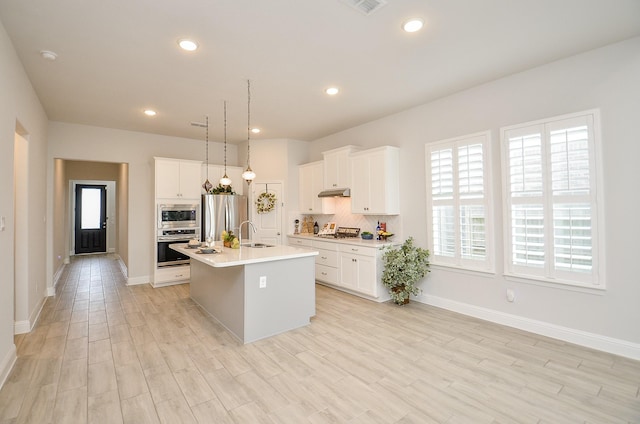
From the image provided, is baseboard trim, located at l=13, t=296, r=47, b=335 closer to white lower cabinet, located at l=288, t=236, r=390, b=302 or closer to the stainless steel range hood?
white lower cabinet, located at l=288, t=236, r=390, b=302

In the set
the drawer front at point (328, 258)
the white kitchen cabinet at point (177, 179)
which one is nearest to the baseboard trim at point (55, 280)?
the white kitchen cabinet at point (177, 179)

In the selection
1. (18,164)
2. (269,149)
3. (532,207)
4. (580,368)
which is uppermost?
(269,149)

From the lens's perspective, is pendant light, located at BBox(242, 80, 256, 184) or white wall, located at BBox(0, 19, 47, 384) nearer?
white wall, located at BBox(0, 19, 47, 384)

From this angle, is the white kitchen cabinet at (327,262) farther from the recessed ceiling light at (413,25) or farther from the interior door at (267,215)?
the recessed ceiling light at (413,25)

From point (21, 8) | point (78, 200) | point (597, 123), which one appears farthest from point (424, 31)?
point (78, 200)

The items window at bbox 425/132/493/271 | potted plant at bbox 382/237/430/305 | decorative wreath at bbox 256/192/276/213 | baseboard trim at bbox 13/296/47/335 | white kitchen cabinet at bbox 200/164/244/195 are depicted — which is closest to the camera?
baseboard trim at bbox 13/296/47/335

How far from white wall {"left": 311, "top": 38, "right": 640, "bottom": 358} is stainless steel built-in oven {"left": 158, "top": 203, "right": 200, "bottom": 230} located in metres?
4.22

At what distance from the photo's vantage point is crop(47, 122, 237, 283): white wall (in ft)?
17.9

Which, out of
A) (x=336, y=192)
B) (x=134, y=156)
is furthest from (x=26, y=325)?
(x=336, y=192)

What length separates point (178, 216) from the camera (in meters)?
5.85

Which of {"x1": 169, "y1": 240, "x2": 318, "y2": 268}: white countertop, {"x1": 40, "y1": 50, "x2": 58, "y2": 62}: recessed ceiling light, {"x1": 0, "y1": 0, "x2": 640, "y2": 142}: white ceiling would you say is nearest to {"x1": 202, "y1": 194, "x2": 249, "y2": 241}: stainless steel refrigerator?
{"x1": 0, "y1": 0, "x2": 640, "y2": 142}: white ceiling

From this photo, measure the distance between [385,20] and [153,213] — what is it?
519 cm

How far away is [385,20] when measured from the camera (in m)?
2.56

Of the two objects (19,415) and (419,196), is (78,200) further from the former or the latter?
(419,196)
